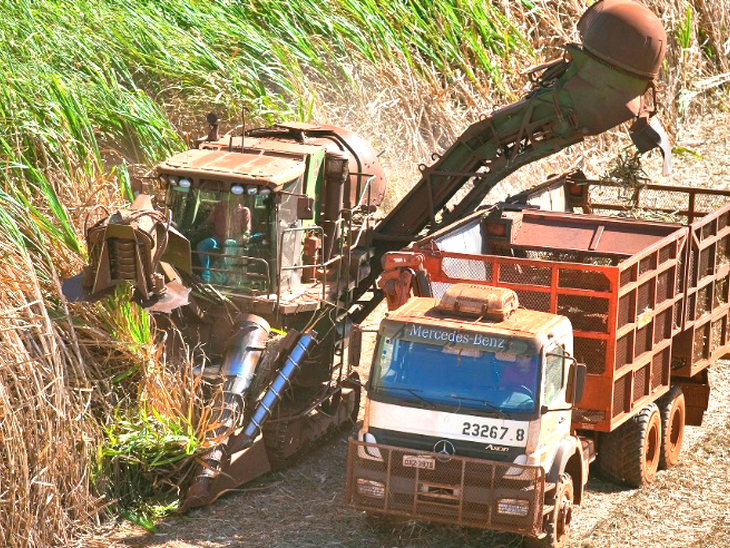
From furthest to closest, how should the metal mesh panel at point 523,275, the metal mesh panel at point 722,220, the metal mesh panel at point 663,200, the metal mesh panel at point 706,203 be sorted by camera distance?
the metal mesh panel at point 663,200 → the metal mesh panel at point 706,203 → the metal mesh panel at point 722,220 → the metal mesh panel at point 523,275

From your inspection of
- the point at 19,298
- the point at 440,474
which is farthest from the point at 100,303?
the point at 440,474

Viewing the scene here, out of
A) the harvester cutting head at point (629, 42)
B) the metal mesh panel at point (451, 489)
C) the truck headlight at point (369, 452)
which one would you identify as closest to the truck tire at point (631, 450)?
the metal mesh panel at point (451, 489)

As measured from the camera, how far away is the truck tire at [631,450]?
1307 centimetres

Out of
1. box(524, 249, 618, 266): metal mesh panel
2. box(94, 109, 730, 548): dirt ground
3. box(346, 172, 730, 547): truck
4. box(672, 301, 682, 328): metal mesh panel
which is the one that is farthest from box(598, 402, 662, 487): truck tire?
box(524, 249, 618, 266): metal mesh panel

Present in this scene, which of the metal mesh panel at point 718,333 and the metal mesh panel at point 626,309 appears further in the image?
the metal mesh panel at point 718,333

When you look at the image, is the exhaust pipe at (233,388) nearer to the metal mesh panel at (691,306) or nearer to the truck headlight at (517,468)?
the truck headlight at (517,468)

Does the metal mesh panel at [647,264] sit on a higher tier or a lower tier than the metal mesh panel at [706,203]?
lower

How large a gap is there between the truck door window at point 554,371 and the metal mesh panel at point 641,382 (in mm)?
1899

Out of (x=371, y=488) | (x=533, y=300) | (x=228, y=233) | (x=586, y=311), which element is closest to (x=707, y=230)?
(x=586, y=311)

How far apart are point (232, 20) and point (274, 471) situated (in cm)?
908

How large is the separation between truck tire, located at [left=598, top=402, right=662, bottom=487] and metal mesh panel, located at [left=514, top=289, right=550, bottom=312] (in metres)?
1.62

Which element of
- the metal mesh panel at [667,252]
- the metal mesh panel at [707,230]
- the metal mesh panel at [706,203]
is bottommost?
A: the metal mesh panel at [667,252]

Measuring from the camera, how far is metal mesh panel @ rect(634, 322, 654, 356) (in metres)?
13.0

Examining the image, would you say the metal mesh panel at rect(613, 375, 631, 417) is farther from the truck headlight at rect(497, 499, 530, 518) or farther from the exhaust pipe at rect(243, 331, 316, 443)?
the exhaust pipe at rect(243, 331, 316, 443)
